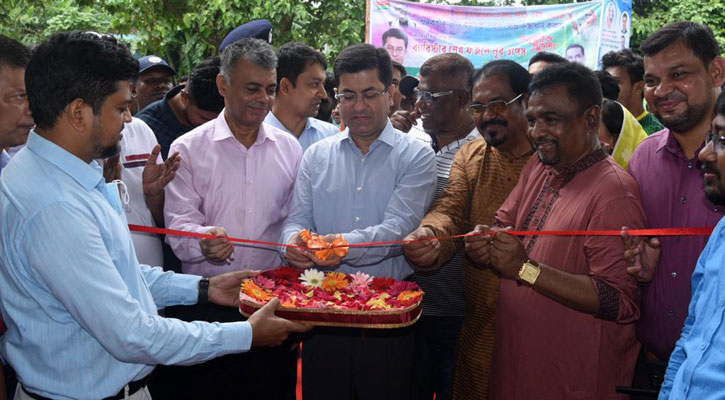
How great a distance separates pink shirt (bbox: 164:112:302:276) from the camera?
4125 millimetres

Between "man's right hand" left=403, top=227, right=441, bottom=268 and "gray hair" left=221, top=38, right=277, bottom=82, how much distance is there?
5.45ft

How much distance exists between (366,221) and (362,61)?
1050 millimetres

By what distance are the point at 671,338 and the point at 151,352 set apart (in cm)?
242

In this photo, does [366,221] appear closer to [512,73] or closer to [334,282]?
[334,282]

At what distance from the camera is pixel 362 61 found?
407 centimetres

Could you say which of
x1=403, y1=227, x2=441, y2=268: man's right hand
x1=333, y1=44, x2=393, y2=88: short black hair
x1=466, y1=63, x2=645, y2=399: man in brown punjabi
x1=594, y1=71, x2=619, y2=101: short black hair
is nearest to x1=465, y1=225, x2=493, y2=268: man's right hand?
x1=466, y1=63, x2=645, y2=399: man in brown punjabi

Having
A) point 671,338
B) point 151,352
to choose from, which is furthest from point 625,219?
point 151,352

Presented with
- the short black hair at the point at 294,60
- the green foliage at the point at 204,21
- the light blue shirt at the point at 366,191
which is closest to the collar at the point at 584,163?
the light blue shirt at the point at 366,191

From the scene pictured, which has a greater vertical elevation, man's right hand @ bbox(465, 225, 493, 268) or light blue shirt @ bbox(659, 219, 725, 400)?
light blue shirt @ bbox(659, 219, 725, 400)

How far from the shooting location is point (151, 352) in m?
2.36

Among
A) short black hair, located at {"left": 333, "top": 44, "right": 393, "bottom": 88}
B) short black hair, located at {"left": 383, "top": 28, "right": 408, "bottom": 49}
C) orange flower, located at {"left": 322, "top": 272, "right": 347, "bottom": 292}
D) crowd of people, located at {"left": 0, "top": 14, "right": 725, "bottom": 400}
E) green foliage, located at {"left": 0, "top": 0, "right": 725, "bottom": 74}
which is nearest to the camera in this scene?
crowd of people, located at {"left": 0, "top": 14, "right": 725, "bottom": 400}

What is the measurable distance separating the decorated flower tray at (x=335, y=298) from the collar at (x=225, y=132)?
1.04m

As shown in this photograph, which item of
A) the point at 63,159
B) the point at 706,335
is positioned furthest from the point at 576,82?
the point at 63,159

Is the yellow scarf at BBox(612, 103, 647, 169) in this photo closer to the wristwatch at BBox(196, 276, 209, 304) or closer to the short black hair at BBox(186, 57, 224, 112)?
the wristwatch at BBox(196, 276, 209, 304)
